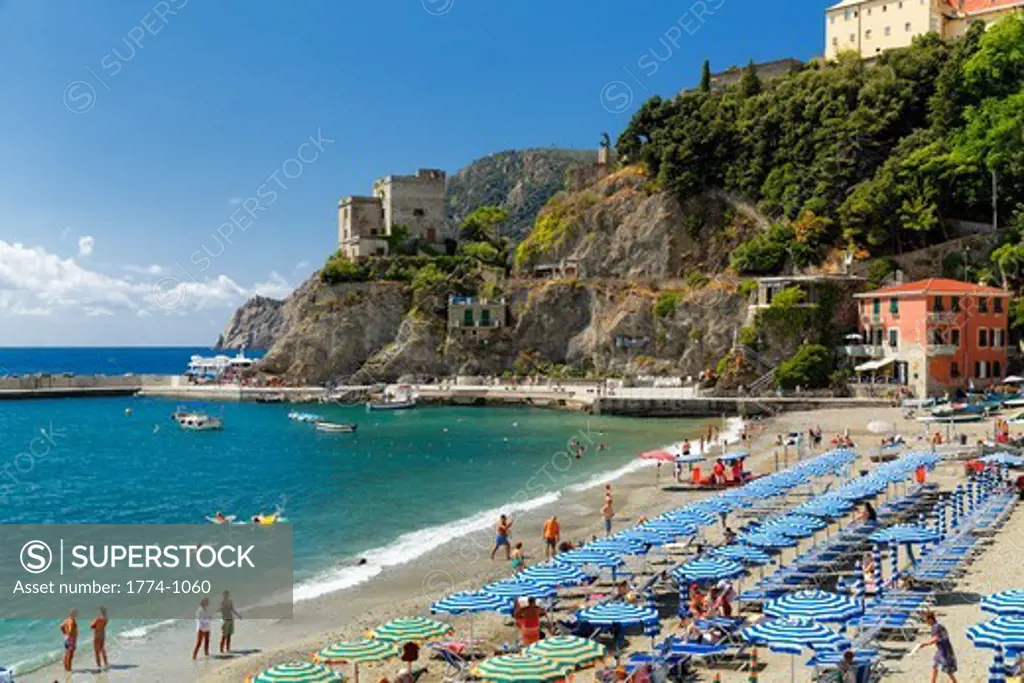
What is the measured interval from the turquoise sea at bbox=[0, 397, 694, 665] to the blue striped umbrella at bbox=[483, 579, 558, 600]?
688 cm

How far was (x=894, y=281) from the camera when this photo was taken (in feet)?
205

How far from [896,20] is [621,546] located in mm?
68045

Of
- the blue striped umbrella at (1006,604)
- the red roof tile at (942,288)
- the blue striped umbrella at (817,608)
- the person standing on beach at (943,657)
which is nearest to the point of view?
the person standing on beach at (943,657)

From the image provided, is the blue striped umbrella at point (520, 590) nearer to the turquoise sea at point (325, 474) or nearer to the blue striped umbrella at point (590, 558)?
the blue striped umbrella at point (590, 558)

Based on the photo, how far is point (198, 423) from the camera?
66500 millimetres

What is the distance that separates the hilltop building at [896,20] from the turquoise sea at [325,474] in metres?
37.2

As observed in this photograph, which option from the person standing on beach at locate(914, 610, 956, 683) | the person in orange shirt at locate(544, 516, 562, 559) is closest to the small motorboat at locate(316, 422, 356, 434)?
the person in orange shirt at locate(544, 516, 562, 559)

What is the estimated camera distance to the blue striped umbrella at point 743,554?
1841 centimetres

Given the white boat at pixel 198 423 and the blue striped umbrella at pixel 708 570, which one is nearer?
the blue striped umbrella at pixel 708 570

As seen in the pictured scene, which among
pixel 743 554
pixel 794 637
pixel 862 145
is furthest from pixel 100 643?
pixel 862 145

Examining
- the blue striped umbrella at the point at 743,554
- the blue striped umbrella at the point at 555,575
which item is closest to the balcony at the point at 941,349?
the blue striped umbrella at the point at 743,554

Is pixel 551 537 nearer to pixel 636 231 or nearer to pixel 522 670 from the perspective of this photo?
pixel 522 670

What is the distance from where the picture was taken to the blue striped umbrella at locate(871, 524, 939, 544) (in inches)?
735

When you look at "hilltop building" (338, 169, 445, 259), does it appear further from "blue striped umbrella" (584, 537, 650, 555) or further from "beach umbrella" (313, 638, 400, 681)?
"beach umbrella" (313, 638, 400, 681)
